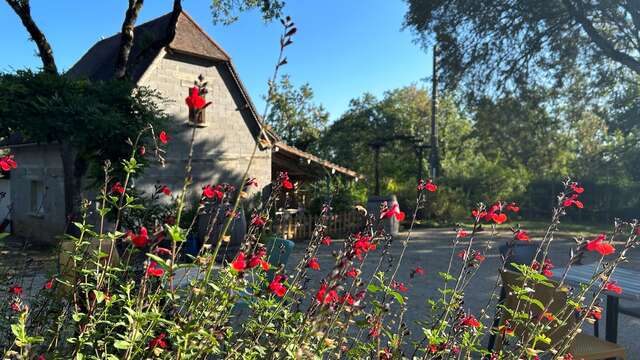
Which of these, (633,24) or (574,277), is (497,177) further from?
(574,277)

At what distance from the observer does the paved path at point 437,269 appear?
6039 millimetres

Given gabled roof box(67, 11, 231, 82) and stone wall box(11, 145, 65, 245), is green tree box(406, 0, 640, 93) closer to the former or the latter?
gabled roof box(67, 11, 231, 82)

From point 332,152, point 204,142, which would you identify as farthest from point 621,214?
point 204,142

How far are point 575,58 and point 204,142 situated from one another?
496 inches

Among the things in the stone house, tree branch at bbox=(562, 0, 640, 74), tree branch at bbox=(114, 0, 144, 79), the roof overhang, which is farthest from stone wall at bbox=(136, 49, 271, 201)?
tree branch at bbox=(562, 0, 640, 74)

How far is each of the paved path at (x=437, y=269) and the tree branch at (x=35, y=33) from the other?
23.8ft

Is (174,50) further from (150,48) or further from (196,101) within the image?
(196,101)

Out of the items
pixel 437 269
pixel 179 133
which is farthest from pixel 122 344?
pixel 179 133

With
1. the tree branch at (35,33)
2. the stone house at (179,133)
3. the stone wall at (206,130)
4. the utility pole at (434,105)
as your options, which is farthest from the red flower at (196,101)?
the utility pole at (434,105)

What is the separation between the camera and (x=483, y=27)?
15188 mm

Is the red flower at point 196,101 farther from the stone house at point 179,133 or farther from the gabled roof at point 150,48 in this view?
the gabled roof at point 150,48

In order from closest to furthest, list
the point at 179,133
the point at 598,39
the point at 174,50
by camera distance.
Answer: the point at 174,50 < the point at 179,133 < the point at 598,39

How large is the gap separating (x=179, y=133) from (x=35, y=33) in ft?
13.7

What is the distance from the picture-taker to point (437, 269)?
394 inches
